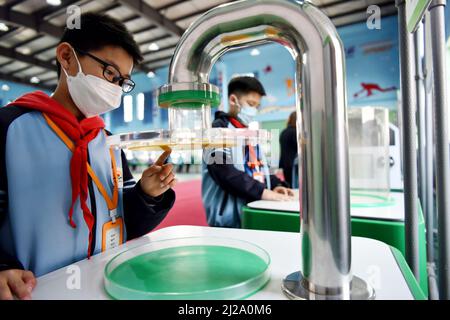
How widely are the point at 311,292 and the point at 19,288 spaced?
36 cm

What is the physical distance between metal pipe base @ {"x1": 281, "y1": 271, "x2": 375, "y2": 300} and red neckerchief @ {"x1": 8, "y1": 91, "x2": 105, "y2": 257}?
0.42m

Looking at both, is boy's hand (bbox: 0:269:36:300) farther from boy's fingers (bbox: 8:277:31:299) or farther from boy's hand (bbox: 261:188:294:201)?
boy's hand (bbox: 261:188:294:201)

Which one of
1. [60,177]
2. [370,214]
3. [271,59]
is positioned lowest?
[370,214]

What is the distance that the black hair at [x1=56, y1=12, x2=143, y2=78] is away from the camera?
71 cm

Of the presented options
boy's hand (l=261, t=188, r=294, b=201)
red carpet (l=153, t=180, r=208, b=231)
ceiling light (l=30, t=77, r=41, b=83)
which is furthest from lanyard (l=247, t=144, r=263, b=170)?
ceiling light (l=30, t=77, r=41, b=83)

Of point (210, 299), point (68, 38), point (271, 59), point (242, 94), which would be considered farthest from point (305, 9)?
point (271, 59)

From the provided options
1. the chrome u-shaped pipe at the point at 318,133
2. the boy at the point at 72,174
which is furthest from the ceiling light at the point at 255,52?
the chrome u-shaped pipe at the point at 318,133

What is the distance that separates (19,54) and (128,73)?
269 inches

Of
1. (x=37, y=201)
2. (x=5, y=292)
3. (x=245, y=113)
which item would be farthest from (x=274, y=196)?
(x=5, y=292)

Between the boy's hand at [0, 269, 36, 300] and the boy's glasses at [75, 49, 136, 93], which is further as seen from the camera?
the boy's glasses at [75, 49, 136, 93]

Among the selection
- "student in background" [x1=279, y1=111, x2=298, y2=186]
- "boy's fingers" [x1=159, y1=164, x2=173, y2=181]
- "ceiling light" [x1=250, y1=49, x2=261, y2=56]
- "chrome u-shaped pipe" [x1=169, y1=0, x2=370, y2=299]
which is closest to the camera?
"chrome u-shaped pipe" [x1=169, y1=0, x2=370, y2=299]

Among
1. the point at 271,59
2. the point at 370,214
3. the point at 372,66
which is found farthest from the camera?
the point at 271,59

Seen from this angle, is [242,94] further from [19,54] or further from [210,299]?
[19,54]

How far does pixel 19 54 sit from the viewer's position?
A: 593cm
